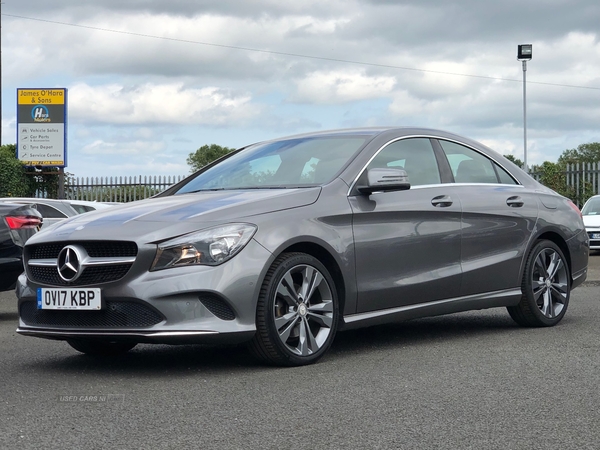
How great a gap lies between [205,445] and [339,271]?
2379mm

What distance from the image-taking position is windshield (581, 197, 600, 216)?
21.5 metres

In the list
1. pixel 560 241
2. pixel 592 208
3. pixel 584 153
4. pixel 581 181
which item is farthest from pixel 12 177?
pixel 584 153

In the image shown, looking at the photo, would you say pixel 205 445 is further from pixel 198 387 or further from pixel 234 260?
pixel 234 260

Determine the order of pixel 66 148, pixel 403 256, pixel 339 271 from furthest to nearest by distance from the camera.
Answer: pixel 66 148 → pixel 403 256 → pixel 339 271

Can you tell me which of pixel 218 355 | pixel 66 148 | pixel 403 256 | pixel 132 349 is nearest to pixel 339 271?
pixel 403 256

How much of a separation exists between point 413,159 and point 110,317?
2.64 metres

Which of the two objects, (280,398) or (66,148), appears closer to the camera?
(280,398)

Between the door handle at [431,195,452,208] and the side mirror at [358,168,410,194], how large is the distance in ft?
1.79

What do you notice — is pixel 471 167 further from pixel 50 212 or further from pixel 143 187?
pixel 143 187

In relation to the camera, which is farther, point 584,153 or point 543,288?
point 584,153

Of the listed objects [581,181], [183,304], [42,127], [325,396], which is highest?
[42,127]

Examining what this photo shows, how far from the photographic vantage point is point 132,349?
23.2ft

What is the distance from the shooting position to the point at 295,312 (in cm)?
589

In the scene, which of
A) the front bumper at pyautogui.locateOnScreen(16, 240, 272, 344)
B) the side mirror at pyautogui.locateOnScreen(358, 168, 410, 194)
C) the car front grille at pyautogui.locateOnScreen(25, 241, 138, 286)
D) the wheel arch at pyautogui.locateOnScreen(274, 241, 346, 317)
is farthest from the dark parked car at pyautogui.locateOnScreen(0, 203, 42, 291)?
the side mirror at pyautogui.locateOnScreen(358, 168, 410, 194)
